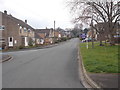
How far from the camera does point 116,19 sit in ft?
86.2

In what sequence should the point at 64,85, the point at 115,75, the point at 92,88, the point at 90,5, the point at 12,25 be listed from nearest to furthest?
1. the point at 92,88
2. the point at 64,85
3. the point at 115,75
4. the point at 90,5
5. the point at 12,25

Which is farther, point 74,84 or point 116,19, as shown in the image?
point 116,19

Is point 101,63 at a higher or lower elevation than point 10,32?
lower

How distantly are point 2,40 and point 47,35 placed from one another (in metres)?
38.3

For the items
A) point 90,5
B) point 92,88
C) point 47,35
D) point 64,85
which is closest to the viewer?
point 92,88

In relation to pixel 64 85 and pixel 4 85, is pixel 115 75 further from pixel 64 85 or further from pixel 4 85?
pixel 4 85

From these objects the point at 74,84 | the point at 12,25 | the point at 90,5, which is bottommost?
the point at 74,84

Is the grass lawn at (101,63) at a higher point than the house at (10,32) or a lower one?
lower

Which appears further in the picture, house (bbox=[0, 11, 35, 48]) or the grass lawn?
house (bbox=[0, 11, 35, 48])

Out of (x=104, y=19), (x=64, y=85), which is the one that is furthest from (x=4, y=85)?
(x=104, y=19)

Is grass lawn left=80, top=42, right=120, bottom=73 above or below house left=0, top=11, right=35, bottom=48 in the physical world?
below

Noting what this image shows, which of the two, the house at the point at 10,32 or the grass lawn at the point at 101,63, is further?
the house at the point at 10,32

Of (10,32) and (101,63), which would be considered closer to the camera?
(101,63)

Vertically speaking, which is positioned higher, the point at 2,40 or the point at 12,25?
the point at 12,25
